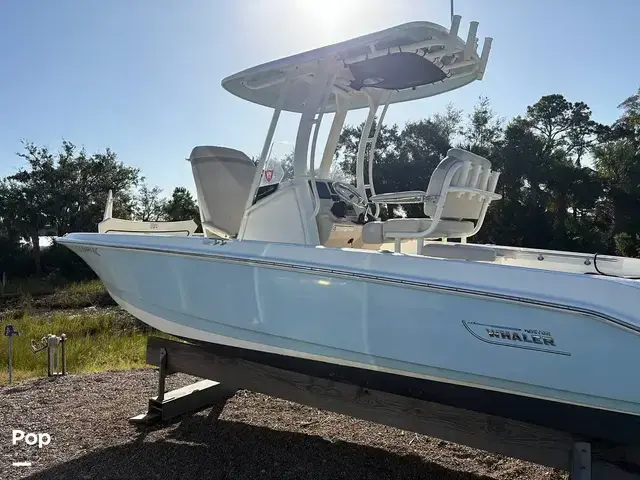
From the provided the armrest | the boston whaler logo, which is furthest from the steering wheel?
the boston whaler logo

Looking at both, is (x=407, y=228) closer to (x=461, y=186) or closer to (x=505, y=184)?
(x=461, y=186)

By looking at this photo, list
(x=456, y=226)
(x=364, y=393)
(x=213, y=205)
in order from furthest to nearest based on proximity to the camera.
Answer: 1. (x=213, y=205)
2. (x=456, y=226)
3. (x=364, y=393)

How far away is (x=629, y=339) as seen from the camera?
2.26 metres

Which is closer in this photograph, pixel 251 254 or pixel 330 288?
pixel 330 288

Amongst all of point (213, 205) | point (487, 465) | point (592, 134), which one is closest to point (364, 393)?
point (487, 465)

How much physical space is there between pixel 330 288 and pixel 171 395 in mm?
2211

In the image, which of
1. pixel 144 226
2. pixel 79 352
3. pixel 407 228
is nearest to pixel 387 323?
pixel 407 228

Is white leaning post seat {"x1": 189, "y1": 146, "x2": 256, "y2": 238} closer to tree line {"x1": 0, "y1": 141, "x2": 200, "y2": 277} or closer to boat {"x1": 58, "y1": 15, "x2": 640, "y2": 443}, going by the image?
boat {"x1": 58, "y1": 15, "x2": 640, "y2": 443}

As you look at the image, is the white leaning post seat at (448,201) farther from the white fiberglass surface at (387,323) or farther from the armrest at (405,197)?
the white fiberglass surface at (387,323)

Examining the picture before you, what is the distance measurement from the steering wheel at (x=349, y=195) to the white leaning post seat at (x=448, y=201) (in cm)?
51

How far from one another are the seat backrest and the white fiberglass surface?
85 centimetres

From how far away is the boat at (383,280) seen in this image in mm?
2406

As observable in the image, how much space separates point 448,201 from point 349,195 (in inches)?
40.3

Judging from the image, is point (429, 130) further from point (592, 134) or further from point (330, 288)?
point (330, 288)
